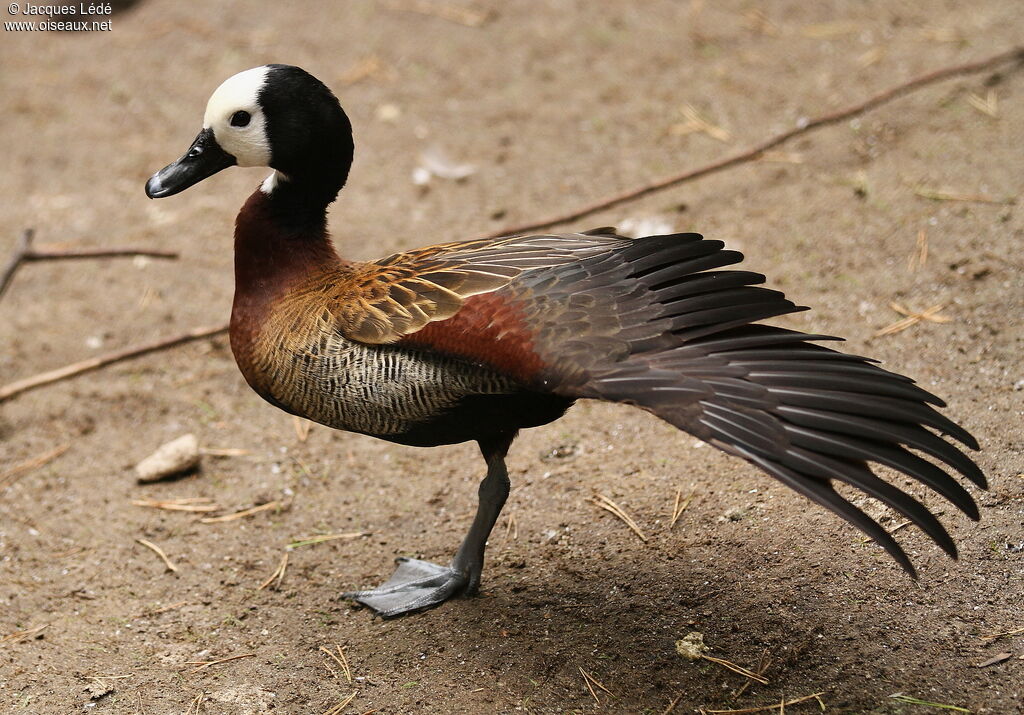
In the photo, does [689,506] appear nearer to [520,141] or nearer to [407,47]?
[520,141]

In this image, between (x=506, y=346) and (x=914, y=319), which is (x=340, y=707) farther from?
(x=914, y=319)

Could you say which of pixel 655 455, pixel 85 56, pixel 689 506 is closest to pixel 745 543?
pixel 689 506

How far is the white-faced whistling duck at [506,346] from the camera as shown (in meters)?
2.36

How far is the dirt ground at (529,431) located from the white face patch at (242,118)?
1.45m

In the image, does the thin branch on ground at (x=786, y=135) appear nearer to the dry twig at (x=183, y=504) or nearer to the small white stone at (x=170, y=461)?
the small white stone at (x=170, y=461)

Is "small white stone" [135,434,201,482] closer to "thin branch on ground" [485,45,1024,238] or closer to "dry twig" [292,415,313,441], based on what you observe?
"dry twig" [292,415,313,441]

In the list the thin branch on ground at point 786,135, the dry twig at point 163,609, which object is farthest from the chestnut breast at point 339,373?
the thin branch on ground at point 786,135

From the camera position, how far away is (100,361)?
4.48 m

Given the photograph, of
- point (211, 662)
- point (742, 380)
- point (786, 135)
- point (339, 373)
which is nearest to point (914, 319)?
point (786, 135)

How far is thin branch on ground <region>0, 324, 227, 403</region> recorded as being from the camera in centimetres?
436

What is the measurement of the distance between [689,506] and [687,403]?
49.2 inches

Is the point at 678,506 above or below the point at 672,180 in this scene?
below

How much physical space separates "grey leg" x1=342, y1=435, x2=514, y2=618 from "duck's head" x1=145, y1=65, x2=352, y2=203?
3.57ft

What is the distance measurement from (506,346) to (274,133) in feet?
3.65
